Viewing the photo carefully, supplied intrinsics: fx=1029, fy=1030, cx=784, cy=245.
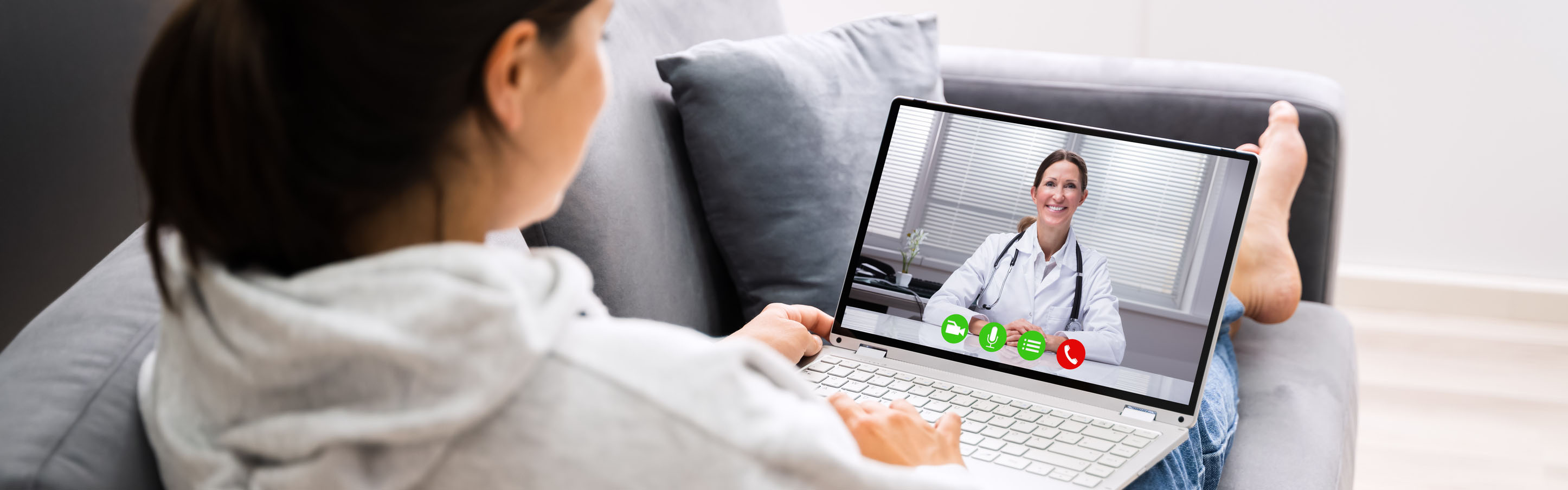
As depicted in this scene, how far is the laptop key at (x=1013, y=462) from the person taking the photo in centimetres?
85

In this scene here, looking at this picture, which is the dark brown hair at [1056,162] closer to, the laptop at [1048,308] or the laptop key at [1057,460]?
the laptop at [1048,308]

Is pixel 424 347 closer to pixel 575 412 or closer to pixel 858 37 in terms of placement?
pixel 575 412

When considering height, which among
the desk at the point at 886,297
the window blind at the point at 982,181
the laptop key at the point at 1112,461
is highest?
the window blind at the point at 982,181

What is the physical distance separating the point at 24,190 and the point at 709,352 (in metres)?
0.77

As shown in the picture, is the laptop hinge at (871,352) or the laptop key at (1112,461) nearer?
the laptop key at (1112,461)

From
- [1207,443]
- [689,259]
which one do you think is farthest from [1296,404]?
[689,259]

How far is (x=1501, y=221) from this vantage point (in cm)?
223

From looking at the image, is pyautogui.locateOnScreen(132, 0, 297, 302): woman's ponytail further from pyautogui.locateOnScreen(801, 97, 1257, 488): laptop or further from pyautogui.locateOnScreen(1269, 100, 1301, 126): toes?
pyautogui.locateOnScreen(1269, 100, 1301, 126): toes

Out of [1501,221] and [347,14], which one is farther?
[1501,221]

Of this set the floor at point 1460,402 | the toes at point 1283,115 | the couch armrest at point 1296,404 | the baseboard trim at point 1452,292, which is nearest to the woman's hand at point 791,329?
the couch armrest at point 1296,404

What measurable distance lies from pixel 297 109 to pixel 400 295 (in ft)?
0.29

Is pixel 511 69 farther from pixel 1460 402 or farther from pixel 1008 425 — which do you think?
pixel 1460 402

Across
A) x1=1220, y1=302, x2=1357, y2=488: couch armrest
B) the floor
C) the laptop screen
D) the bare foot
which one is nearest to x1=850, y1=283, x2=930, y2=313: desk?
the laptop screen

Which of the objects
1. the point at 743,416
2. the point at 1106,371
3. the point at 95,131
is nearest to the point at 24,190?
the point at 95,131
